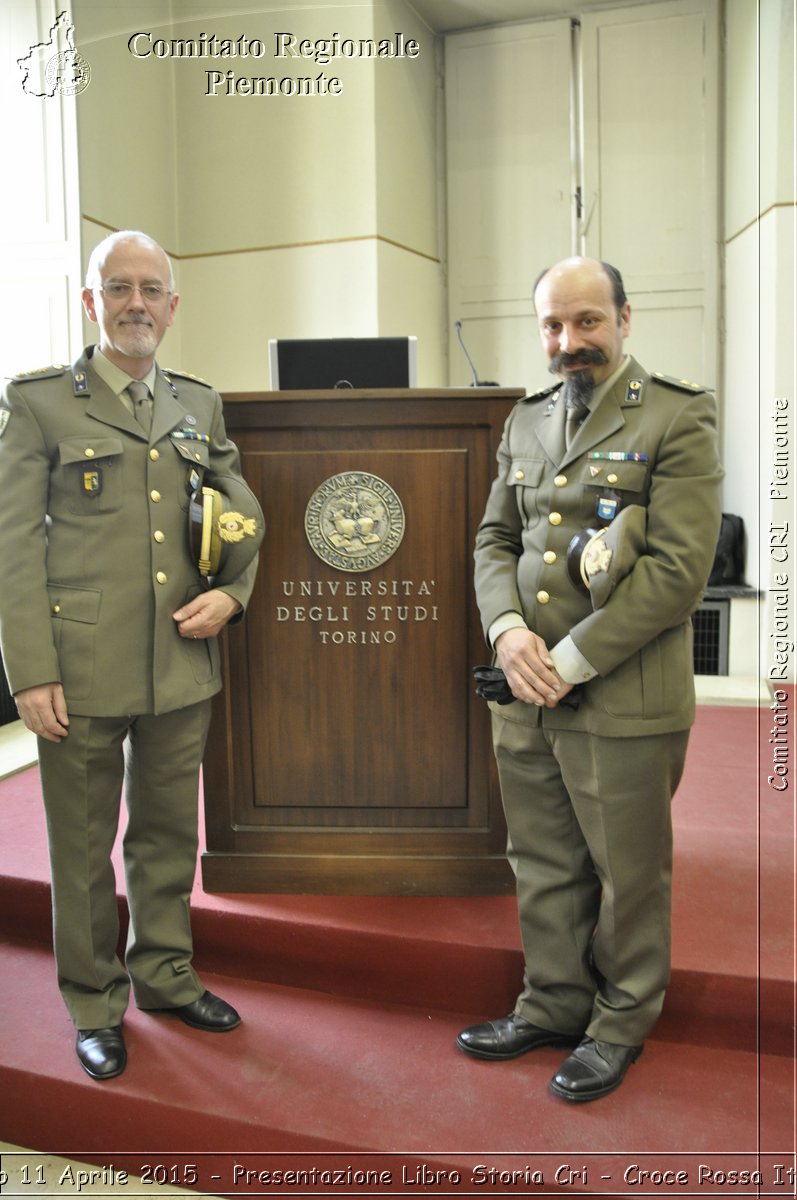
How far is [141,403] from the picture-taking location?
6.36ft

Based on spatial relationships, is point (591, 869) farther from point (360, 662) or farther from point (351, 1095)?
point (360, 662)

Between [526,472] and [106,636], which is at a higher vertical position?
[526,472]

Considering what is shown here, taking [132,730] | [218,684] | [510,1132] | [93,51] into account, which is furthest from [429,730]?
[93,51]

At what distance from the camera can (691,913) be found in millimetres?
2217

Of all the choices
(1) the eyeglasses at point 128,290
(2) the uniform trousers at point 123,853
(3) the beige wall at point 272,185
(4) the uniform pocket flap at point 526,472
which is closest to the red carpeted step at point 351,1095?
(2) the uniform trousers at point 123,853

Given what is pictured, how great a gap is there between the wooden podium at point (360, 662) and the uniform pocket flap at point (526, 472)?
347 mm

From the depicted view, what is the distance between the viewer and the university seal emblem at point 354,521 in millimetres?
2248

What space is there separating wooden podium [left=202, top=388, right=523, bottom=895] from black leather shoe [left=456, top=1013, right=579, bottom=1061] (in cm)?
43

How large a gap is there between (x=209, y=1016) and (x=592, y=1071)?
775 millimetres

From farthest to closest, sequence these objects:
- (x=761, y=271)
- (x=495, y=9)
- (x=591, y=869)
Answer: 1. (x=495, y=9)
2. (x=761, y=271)
3. (x=591, y=869)

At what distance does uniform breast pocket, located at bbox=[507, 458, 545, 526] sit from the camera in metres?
1.85

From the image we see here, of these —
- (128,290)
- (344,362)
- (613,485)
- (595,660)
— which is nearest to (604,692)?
(595,660)

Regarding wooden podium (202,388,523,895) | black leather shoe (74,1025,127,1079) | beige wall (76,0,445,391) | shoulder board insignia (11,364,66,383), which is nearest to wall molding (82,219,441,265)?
beige wall (76,0,445,391)

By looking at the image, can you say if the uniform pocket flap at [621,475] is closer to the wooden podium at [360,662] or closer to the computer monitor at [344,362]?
the wooden podium at [360,662]
